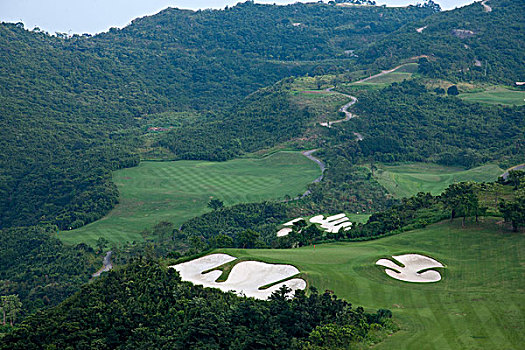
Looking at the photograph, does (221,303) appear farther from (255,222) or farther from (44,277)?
(255,222)

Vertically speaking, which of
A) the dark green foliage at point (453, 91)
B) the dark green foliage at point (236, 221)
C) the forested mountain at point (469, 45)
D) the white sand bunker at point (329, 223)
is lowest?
the dark green foliage at point (236, 221)

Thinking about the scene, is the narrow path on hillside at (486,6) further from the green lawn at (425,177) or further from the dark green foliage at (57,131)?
the dark green foliage at (57,131)

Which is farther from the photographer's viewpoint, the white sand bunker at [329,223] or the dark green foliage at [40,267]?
the white sand bunker at [329,223]

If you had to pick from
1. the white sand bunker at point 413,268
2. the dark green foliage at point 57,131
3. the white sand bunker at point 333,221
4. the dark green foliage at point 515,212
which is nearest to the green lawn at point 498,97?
the white sand bunker at point 333,221

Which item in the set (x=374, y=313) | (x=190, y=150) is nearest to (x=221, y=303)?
(x=374, y=313)

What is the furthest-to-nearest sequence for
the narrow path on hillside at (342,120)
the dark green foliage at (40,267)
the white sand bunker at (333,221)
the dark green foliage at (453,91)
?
the dark green foliage at (453,91) < the narrow path on hillside at (342,120) < the white sand bunker at (333,221) < the dark green foliage at (40,267)
